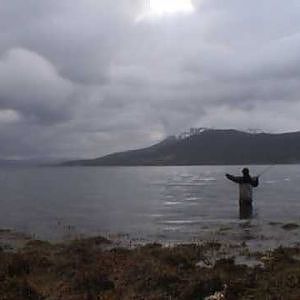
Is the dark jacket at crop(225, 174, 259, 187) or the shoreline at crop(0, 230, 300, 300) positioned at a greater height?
the dark jacket at crop(225, 174, 259, 187)

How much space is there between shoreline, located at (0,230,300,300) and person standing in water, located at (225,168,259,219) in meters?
14.2

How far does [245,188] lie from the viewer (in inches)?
1496

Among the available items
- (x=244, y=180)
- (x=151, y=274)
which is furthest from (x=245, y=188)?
(x=151, y=274)

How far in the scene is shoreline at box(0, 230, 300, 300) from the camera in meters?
13.7

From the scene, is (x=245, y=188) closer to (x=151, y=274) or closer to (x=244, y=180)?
(x=244, y=180)

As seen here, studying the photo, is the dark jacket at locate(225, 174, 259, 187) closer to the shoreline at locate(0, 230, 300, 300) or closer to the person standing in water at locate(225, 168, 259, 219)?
the person standing in water at locate(225, 168, 259, 219)

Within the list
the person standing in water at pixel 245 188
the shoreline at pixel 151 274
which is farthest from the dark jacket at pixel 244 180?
the shoreline at pixel 151 274

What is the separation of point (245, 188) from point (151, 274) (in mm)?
23388

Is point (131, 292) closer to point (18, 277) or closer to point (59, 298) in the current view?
point (59, 298)

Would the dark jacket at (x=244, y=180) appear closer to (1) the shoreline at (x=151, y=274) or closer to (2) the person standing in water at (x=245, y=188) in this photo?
(2) the person standing in water at (x=245, y=188)

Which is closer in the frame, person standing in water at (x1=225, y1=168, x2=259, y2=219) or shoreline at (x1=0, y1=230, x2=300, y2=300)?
shoreline at (x1=0, y1=230, x2=300, y2=300)

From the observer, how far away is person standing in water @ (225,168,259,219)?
37031 millimetres

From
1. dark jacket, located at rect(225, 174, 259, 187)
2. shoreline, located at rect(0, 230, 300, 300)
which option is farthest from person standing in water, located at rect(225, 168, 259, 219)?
shoreline, located at rect(0, 230, 300, 300)

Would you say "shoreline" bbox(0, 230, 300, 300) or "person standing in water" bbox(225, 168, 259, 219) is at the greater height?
"person standing in water" bbox(225, 168, 259, 219)
